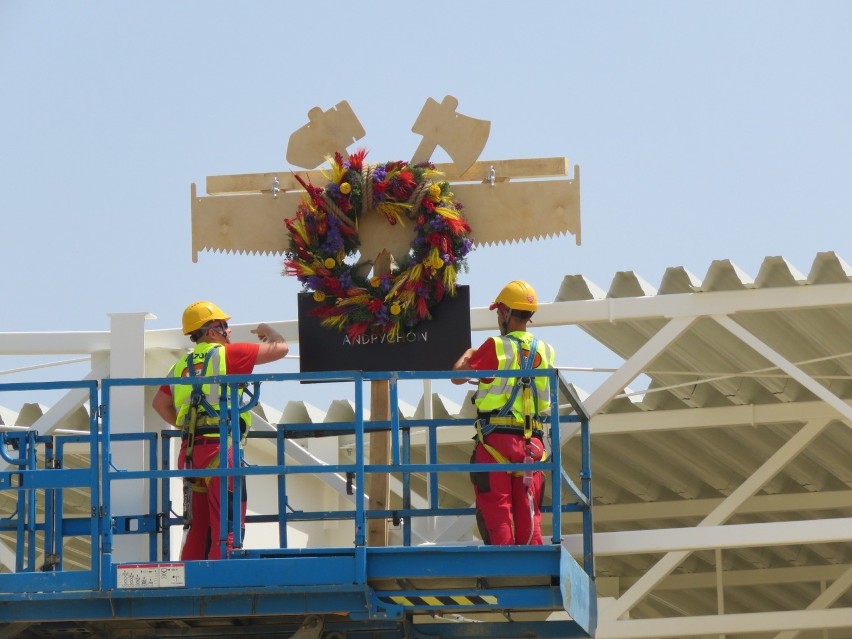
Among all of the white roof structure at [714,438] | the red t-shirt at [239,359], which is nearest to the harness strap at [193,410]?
the red t-shirt at [239,359]

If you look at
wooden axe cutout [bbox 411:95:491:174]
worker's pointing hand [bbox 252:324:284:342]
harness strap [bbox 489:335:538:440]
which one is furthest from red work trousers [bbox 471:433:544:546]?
wooden axe cutout [bbox 411:95:491:174]

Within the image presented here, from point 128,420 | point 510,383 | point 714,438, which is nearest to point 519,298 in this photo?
point 510,383

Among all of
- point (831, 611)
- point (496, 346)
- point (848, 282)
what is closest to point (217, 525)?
point (496, 346)

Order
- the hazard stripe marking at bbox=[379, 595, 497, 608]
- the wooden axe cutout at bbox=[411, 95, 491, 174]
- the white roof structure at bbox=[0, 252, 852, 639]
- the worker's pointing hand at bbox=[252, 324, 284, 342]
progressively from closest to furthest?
1. the hazard stripe marking at bbox=[379, 595, 497, 608]
2. the worker's pointing hand at bbox=[252, 324, 284, 342]
3. the wooden axe cutout at bbox=[411, 95, 491, 174]
4. the white roof structure at bbox=[0, 252, 852, 639]

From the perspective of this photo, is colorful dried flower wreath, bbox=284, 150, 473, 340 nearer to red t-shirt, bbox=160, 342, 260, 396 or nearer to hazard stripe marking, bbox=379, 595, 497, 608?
red t-shirt, bbox=160, 342, 260, 396

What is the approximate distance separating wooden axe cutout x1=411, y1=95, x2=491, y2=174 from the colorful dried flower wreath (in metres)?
0.22

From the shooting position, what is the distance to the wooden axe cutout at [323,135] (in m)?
13.2

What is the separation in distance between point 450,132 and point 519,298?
2019 mm

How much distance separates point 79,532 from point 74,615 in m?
0.95

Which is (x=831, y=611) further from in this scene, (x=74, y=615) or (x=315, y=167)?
(x=74, y=615)

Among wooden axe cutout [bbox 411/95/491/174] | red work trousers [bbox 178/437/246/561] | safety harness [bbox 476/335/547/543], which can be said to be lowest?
red work trousers [bbox 178/437/246/561]

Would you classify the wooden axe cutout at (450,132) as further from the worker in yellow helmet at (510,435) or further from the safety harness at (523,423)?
the safety harness at (523,423)

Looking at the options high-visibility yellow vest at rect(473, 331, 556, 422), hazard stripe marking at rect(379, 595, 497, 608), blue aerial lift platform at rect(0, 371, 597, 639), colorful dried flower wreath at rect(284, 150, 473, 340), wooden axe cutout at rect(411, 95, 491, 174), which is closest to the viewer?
blue aerial lift platform at rect(0, 371, 597, 639)

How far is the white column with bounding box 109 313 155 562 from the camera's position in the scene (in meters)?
13.3
